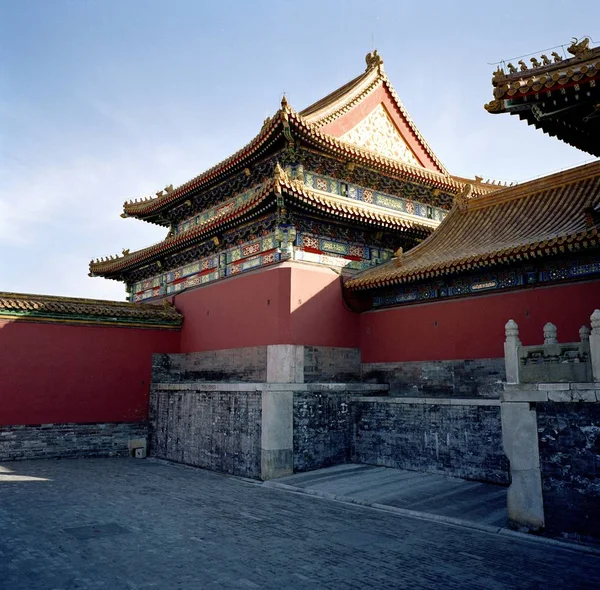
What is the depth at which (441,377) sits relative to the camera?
12.6m

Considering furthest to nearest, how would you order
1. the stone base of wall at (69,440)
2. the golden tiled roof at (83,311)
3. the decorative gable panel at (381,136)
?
the decorative gable panel at (381,136) < the golden tiled roof at (83,311) < the stone base of wall at (69,440)

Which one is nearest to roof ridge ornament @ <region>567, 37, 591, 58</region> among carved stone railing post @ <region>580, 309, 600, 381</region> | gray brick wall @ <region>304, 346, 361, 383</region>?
carved stone railing post @ <region>580, 309, 600, 381</region>

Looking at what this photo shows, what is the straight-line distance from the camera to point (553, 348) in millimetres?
7738

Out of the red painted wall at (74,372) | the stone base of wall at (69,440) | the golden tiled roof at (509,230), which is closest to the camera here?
the golden tiled roof at (509,230)

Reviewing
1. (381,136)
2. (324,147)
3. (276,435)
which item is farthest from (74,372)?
(381,136)

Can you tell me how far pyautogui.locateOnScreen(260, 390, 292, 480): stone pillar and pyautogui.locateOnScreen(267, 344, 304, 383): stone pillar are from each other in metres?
0.57

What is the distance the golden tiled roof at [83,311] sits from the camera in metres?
14.8

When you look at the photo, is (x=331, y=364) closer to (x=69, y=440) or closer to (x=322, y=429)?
(x=322, y=429)

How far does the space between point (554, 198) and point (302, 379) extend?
7.72m

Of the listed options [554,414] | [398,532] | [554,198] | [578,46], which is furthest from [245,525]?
[554,198]

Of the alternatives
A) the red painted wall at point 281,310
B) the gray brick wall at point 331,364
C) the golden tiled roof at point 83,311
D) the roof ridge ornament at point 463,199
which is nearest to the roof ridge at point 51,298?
the golden tiled roof at point 83,311

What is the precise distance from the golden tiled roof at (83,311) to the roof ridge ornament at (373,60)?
10704mm

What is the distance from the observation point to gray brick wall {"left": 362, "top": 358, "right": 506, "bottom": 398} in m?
11.7

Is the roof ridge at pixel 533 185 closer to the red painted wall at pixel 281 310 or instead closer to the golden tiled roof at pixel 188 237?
the red painted wall at pixel 281 310
